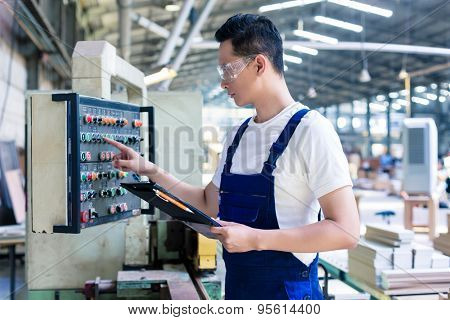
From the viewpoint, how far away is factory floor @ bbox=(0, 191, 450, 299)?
11.8 feet

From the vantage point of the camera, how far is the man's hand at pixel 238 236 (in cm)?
104

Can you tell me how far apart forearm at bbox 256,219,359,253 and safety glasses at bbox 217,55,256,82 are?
14.6 inches

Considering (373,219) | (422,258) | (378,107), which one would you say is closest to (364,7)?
(378,107)

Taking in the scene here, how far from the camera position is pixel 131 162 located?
1.51 m

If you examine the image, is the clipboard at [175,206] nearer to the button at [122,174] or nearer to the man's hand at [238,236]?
the man's hand at [238,236]

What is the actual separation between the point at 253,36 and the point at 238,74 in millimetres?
92

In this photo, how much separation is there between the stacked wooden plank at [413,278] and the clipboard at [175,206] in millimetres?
1124

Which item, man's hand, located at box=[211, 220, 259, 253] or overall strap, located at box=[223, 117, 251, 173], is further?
overall strap, located at box=[223, 117, 251, 173]

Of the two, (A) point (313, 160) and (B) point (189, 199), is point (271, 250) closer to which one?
(A) point (313, 160)

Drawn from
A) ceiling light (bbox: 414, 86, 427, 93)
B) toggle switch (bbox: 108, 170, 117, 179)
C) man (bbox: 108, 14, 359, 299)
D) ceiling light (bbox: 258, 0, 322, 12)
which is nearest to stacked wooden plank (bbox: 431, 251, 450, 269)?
man (bbox: 108, 14, 359, 299)

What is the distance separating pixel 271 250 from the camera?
3.81 feet

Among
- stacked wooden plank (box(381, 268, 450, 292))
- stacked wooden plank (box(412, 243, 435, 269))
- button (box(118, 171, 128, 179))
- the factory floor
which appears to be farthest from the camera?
the factory floor

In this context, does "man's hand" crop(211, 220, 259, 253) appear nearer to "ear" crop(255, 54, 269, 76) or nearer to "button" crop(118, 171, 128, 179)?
"ear" crop(255, 54, 269, 76)

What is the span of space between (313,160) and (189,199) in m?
0.50
